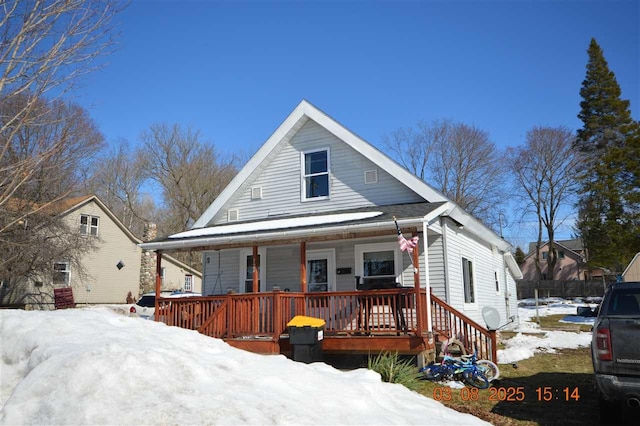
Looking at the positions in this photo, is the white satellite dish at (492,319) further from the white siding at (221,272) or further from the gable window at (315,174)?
the white siding at (221,272)

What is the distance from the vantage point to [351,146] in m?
13.7

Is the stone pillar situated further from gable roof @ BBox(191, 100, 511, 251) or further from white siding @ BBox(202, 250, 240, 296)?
white siding @ BBox(202, 250, 240, 296)

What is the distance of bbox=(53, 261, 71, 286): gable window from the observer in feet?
84.4

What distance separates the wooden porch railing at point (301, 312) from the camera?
32.7ft

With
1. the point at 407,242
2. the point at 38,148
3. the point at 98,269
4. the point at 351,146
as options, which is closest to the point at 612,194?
the point at 351,146

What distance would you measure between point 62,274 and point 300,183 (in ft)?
60.4

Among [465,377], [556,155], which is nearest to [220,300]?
[465,377]

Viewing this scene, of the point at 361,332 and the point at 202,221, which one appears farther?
the point at 202,221

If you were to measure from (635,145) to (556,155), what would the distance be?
12015 mm

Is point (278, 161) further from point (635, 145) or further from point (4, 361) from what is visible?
point (635, 145)

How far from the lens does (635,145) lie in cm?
2805
